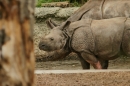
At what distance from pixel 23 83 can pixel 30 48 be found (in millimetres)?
200

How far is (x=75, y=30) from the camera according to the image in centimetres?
945

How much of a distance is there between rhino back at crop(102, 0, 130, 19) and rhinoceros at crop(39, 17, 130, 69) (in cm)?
104

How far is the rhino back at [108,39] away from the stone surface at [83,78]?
80.5 inches

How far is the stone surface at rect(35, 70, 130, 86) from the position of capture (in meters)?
6.40

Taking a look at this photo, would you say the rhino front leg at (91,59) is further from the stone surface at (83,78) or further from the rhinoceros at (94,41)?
the stone surface at (83,78)

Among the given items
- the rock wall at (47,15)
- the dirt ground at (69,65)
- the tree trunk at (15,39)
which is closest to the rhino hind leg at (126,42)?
the dirt ground at (69,65)

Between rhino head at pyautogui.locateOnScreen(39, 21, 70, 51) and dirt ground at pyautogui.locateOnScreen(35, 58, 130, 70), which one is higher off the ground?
rhino head at pyautogui.locateOnScreen(39, 21, 70, 51)

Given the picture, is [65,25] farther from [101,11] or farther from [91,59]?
[101,11]

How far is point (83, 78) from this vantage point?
6.80m

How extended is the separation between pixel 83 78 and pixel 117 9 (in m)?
4.14

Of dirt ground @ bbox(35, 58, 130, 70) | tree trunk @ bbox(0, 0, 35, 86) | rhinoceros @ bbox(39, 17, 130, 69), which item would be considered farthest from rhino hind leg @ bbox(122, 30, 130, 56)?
tree trunk @ bbox(0, 0, 35, 86)

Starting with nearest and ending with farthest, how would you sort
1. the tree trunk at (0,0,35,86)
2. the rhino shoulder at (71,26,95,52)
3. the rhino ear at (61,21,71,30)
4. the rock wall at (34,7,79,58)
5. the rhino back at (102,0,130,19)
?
the tree trunk at (0,0,35,86) < the rhino shoulder at (71,26,95,52) < the rhino ear at (61,21,71,30) < the rhino back at (102,0,130,19) < the rock wall at (34,7,79,58)

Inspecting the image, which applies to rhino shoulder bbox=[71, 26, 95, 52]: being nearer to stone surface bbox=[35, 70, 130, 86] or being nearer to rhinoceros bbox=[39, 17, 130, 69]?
rhinoceros bbox=[39, 17, 130, 69]

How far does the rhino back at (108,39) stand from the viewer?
30.7 ft
